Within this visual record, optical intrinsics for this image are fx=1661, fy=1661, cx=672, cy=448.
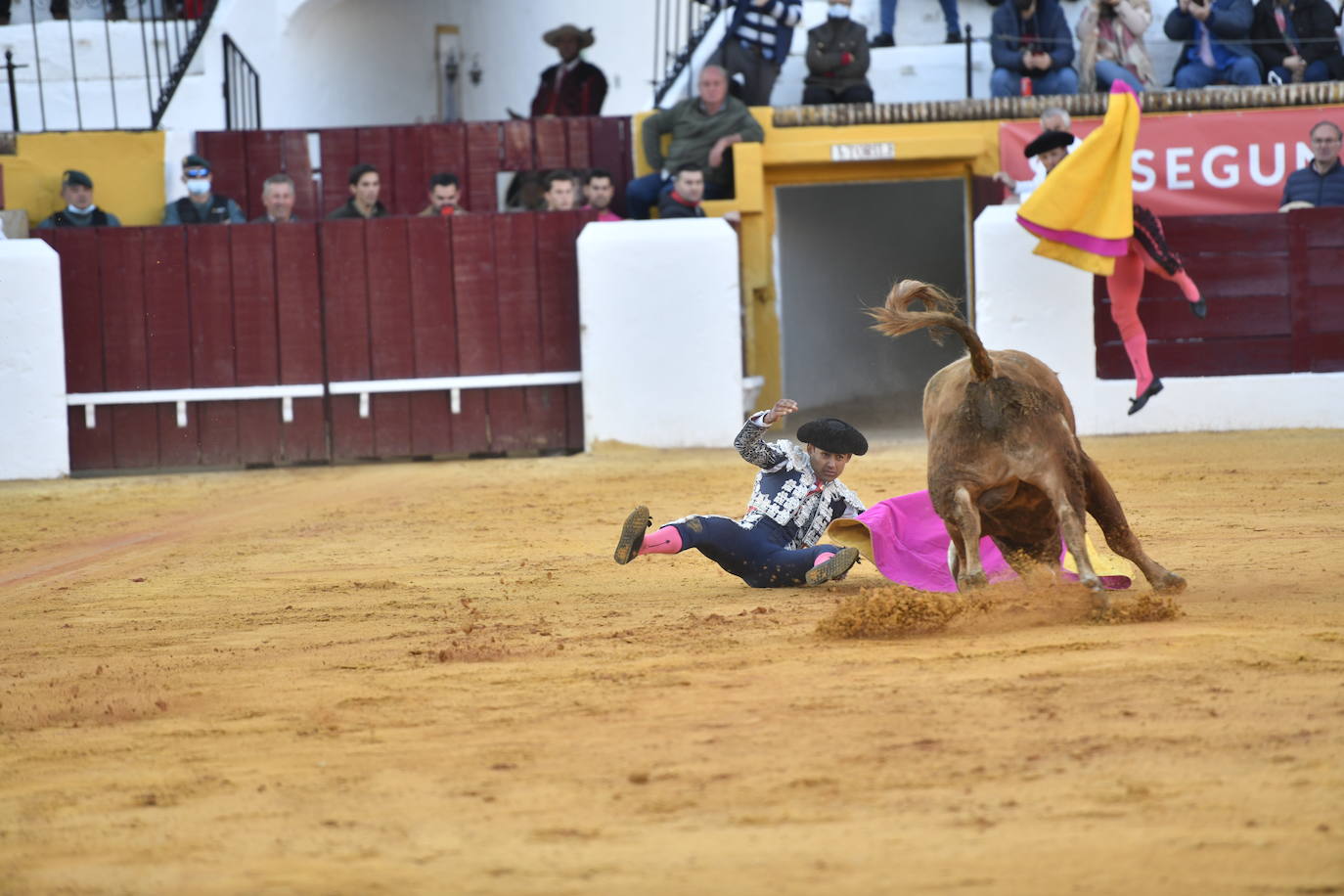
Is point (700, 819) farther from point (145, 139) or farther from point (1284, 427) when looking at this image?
point (145, 139)

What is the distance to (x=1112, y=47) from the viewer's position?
12.5 m

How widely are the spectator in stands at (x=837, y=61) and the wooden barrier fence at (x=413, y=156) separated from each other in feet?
4.79

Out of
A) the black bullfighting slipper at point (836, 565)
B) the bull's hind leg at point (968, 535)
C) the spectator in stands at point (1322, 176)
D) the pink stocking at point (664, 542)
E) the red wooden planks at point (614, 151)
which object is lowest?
the black bullfighting slipper at point (836, 565)

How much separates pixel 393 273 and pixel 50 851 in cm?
863

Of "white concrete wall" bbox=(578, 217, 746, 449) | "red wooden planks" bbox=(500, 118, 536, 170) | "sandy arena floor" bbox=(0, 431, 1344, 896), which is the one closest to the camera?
"sandy arena floor" bbox=(0, 431, 1344, 896)

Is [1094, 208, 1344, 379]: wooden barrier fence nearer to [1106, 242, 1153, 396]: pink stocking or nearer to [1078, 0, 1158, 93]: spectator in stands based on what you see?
[1106, 242, 1153, 396]: pink stocking

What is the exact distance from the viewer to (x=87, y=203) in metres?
11.5

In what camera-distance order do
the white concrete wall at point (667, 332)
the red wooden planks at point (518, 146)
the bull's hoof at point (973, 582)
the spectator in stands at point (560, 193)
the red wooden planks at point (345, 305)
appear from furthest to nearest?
the red wooden planks at point (518, 146) → the spectator in stands at point (560, 193) → the red wooden planks at point (345, 305) → the white concrete wall at point (667, 332) → the bull's hoof at point (973, 582)

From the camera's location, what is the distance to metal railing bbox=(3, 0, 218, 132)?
523 inches

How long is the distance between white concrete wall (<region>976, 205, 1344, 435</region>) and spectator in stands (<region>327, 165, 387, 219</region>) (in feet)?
13.5

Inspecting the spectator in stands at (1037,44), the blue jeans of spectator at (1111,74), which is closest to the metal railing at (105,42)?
the spectator in stands at (1037,44)

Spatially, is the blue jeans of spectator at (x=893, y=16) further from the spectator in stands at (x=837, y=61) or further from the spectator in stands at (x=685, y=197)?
the spectator in stands at (x=685, y=197)

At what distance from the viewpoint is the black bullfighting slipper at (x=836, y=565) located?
549 centimetres

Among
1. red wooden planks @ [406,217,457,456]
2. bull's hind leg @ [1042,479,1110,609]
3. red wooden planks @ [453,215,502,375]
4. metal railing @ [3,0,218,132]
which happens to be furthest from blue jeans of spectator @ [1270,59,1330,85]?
bull's hind leg @ [1042,479,1110,609]
